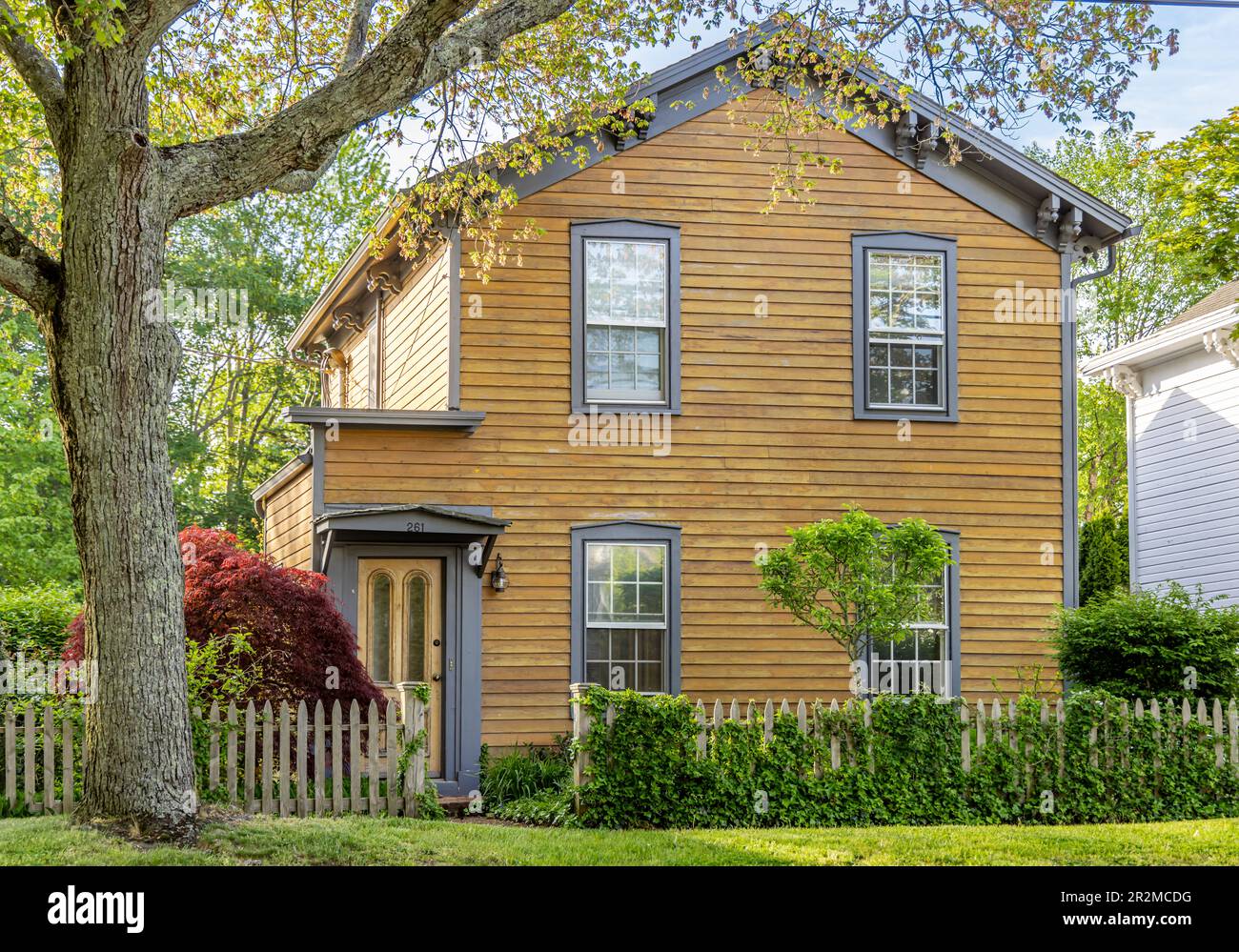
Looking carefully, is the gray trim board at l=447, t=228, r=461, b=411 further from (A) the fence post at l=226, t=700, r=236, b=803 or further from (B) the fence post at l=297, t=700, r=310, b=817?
(A) the fence post at l=226, t=700, r=236, b=803

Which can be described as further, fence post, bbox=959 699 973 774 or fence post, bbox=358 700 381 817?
fence post, bbox=959 699 973 774

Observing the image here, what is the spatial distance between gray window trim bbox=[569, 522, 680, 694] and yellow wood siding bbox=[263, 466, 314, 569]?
294 centimetres

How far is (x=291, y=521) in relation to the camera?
1677cm

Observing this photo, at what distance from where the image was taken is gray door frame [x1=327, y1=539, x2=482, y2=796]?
47.6 ft

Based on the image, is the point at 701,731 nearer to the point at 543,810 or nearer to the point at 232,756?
the point at 543,810

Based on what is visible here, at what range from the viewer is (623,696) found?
39.8 ft

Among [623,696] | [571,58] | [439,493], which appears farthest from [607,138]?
[623,696]

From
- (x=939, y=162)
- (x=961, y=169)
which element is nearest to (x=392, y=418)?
(x=939, y=162)

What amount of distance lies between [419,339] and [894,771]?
299 inches

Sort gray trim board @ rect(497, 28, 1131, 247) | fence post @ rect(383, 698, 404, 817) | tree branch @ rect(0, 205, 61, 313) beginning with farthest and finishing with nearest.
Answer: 1. gray trim board @ rect(497, 28, 1131, 247)
2. fence post @ rect(383, 698, 404, 817)
3. tree branch @ rect(0, 205, 61, 313)

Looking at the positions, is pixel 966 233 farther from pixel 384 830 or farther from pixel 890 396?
pixel 384 830

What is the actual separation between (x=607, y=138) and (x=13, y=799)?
29.8ft

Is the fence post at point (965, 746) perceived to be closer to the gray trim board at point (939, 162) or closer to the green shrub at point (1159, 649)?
the green shrub at point (1159, 649)

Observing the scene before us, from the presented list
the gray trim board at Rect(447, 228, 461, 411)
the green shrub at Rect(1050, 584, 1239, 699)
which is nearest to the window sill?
the gray trim board at Rect(447, 228, 461, 411)
